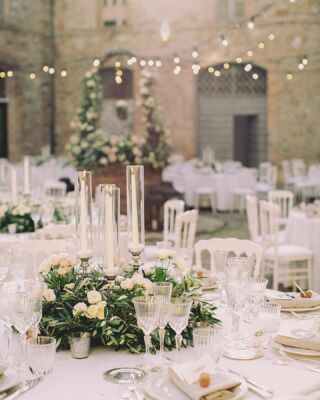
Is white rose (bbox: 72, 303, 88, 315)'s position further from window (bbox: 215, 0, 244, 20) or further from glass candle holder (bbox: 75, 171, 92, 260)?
window (bbox: 215, 0, 244, 20)

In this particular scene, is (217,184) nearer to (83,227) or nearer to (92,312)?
(83,227)

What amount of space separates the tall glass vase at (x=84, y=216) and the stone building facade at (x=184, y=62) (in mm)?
12280

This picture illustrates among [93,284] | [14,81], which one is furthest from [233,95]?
[93,284]

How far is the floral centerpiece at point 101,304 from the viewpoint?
257 cm

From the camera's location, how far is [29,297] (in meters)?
2.39

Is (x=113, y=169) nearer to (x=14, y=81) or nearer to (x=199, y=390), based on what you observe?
(x=14, y=81)

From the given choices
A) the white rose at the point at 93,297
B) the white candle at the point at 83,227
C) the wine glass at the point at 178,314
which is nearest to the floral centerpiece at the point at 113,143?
the white candle at the point at 83,227

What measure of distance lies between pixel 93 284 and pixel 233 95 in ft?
43.9

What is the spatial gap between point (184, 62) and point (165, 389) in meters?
13.7

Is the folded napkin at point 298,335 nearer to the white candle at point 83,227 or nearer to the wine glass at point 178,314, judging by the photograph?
the wine glass at point 178,314

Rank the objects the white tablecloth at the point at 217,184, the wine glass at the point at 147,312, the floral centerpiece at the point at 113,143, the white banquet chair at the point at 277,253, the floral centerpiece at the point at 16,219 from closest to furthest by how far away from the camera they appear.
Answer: the wine glass at the point at 147,312 < the floral centerpiece at the point at 16,219 < the white banquet chair at the point at 277,253 < the floral centerpiece at the point at 113,143 < the white tablecloth at the point at 217,184

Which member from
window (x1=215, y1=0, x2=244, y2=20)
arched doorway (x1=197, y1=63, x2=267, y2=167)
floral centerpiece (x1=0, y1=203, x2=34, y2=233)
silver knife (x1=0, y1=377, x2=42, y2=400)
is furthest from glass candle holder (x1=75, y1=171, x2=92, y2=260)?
window (x1=215, y1=0, x2=244, y2=20)

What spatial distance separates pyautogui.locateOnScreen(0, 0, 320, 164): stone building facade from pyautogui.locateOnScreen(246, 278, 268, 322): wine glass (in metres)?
12.2

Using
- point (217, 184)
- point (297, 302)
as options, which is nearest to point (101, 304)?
point (297, 302)
